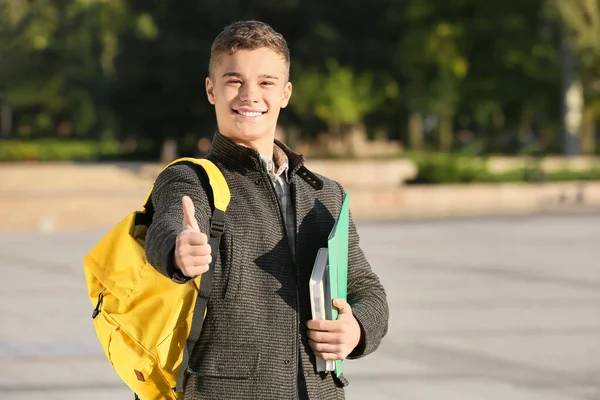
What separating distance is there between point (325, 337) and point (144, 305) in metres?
0.43

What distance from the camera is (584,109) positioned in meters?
40.2

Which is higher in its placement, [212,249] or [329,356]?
[212,249]

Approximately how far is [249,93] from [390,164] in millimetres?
32191

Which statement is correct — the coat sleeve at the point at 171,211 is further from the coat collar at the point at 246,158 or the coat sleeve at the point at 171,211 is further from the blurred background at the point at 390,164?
the blurred background at the point at 390,164

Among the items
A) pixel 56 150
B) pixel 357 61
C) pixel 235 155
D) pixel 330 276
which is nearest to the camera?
pixel 330 276

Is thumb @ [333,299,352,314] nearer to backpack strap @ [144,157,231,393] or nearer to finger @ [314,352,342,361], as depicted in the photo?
finger @ [314,352,342,361]

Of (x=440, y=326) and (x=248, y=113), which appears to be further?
(x=440, y=326)

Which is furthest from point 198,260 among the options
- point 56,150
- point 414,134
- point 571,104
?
point 56,150

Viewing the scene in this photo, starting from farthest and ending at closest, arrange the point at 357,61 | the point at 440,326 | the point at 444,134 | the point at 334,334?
the point at 444,134
the point at 357,61
the point at 440,326
the point at 334,334

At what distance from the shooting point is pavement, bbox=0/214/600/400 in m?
7.21

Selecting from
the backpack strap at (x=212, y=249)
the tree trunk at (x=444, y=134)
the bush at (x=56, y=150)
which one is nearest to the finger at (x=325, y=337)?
the backpack strap at (x=212, y=249)

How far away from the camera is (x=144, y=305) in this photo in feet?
8.38

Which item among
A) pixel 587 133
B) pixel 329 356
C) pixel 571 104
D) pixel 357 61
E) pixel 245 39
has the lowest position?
pixel 329 356

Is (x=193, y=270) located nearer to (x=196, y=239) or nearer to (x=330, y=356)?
(x=196, y=239)
